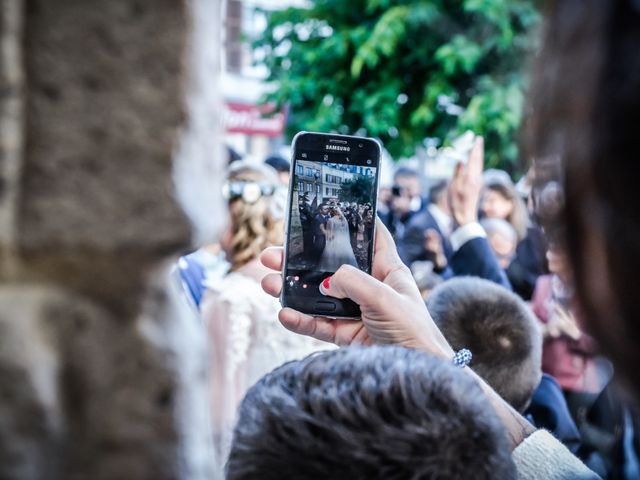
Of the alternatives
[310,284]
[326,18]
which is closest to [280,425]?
[310,284]

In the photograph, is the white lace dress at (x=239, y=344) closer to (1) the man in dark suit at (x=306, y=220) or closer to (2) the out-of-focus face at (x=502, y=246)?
(1) the man in dark suit at (x=306, y=220)

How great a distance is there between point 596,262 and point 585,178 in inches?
3.2

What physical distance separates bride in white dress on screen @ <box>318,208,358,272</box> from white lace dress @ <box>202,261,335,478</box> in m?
1.06

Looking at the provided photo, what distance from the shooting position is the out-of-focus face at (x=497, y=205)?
202 inches

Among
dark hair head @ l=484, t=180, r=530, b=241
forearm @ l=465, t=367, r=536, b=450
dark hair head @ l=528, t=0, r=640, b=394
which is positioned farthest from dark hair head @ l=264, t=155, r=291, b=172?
dark hair head @ l=528, t=0, r=640, b=394

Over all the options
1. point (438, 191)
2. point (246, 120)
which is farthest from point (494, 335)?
point (246, 120)

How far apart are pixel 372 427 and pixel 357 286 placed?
678 mm

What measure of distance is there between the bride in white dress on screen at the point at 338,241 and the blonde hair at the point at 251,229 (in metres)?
1.30

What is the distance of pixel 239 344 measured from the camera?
9.47 feet

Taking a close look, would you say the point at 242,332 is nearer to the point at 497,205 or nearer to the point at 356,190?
the point at 356,190

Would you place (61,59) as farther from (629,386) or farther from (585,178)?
(629,386)

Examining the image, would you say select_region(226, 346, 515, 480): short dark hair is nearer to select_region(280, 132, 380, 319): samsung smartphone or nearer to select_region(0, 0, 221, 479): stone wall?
select_region(0, 0, 221, 479): stone wall

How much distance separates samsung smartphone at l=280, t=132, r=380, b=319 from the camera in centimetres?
179

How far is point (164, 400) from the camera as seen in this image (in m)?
0.74
